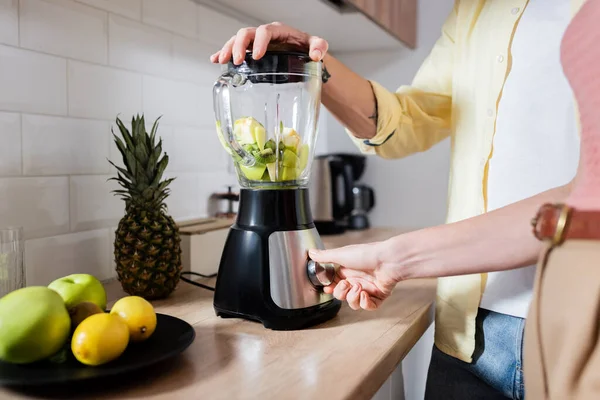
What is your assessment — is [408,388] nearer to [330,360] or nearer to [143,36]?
[330,360]

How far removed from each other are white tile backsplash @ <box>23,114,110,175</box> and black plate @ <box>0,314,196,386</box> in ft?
1.43

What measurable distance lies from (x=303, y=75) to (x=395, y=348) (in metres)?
0.44

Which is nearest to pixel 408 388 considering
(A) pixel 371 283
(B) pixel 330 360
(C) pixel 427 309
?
(C) pixel 427 309

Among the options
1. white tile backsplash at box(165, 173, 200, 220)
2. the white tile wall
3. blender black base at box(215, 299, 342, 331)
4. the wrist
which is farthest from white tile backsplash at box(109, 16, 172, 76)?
the wrist

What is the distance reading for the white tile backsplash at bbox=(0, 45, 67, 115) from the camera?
93 centimetres

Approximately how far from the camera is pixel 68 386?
0.62 meters

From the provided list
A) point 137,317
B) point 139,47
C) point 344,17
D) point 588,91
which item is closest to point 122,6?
point 139,47

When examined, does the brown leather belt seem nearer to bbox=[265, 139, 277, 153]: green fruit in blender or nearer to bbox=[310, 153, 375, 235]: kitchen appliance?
bbox=[265, 139, 277, 153]: green fruit in blender

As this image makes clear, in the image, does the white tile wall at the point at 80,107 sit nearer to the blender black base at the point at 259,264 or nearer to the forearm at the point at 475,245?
the blender black base at the point at 259,264

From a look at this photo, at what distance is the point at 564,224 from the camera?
50 cm

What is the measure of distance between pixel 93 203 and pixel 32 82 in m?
0.26

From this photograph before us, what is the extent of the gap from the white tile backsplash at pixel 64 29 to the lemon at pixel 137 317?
1.69ft

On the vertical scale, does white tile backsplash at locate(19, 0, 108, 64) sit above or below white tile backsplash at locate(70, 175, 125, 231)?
above

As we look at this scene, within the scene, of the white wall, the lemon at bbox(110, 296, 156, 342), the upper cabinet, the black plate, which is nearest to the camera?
the black plate
